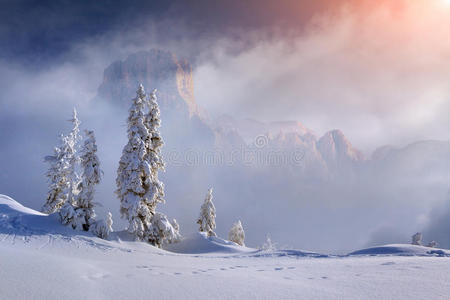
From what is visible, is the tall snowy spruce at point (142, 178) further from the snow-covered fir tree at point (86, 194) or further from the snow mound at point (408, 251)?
the snow mound at point (408, 251)

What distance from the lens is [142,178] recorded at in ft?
73.1

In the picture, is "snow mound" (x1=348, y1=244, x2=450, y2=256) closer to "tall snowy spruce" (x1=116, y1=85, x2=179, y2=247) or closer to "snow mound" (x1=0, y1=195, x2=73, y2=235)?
"tall snowy spruce" (x1=116, y1=85, x2=179, y2=247)

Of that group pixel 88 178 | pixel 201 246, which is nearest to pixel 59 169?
pixel 88 178

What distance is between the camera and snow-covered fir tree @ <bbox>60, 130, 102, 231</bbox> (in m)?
16.7

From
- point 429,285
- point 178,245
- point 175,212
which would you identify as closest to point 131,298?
point 429,285

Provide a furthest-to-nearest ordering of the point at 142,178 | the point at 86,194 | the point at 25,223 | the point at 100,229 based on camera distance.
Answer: the point at 142,178, the point at 86,194, the point at 100,229, the point at 25,223

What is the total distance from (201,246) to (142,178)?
812 centimetres

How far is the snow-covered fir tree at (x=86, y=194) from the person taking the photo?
54.7 feet

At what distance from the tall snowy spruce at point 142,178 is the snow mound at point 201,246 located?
3.17ft

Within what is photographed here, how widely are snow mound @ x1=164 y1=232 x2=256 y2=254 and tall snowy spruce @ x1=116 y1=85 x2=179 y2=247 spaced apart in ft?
3.17

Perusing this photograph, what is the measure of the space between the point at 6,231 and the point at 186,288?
1303 cm

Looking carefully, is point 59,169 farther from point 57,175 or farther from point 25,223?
point 25,223

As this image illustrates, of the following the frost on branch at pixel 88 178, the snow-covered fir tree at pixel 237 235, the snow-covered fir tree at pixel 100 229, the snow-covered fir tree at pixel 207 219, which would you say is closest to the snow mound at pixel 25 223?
the snow-covered fir tree at pixel 100 229

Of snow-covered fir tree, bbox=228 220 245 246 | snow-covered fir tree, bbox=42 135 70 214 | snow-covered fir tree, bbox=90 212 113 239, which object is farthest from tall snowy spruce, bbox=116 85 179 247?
snow-covered fir tree, bbox=228 220 245 246
